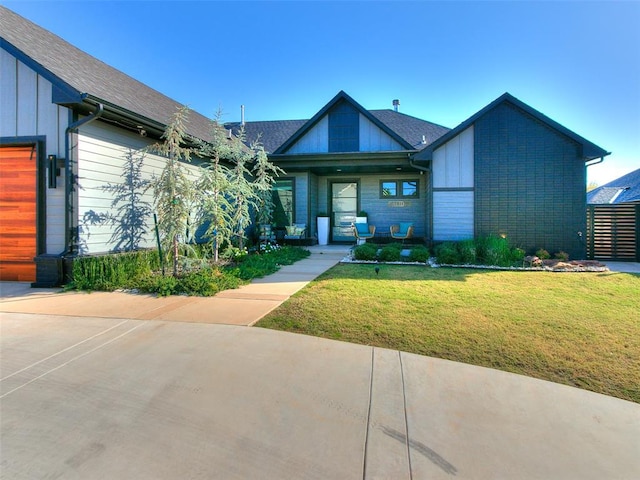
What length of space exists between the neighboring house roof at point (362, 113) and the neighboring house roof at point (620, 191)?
9927 millimetres

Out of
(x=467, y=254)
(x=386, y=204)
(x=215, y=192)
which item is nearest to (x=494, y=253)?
(x=467, y=254)

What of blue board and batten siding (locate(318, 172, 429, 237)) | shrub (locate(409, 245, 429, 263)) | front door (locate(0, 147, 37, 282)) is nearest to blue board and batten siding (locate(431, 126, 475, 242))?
shrub (locate(409, 245, 429, 263))

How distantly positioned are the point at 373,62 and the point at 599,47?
679 centimetres

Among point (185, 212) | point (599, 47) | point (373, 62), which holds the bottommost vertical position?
point (185, 212)

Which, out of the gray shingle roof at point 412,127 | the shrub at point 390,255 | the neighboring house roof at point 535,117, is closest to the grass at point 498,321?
the shrub at point 390,255

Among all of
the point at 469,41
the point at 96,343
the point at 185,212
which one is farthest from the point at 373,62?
the point at 96,343

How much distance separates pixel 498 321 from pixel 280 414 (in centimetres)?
308

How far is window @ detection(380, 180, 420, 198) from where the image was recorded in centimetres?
1308

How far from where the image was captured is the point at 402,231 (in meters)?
12.4

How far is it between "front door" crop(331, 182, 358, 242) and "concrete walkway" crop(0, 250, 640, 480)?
10.3m

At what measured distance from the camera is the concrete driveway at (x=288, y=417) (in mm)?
1841

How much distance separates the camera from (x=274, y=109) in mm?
18141

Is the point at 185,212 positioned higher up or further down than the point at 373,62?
further down

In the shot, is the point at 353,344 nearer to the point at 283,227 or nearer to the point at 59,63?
the point at 59,63
